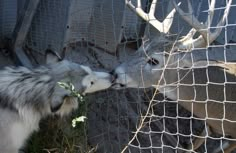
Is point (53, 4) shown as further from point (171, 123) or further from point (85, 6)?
point (171, 123)

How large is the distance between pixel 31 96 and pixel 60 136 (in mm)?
836

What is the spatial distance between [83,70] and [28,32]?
69.7 inches

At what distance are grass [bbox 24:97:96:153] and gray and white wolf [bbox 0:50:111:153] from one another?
17.1 inches

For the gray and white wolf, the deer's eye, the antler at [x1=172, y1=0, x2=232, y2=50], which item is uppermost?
the antler at [x1=172, y1=0, x2=232, y2=50]

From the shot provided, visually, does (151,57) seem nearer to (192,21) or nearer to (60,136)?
(192,21)

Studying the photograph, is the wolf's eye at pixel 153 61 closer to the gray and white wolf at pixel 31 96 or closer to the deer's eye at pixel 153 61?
the deer's eye at pixel 153 61

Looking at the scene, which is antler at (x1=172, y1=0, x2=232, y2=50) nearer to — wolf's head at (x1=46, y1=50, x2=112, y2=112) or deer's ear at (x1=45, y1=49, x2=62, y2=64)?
wolf's head at (x1=46, y1=50, x2=112, y2=112)

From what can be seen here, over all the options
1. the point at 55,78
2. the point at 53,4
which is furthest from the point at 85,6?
the point at 55,78

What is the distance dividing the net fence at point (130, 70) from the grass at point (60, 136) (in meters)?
0.22

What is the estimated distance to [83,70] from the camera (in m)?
4.65

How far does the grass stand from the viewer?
16.4ft

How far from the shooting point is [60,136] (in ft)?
17.0

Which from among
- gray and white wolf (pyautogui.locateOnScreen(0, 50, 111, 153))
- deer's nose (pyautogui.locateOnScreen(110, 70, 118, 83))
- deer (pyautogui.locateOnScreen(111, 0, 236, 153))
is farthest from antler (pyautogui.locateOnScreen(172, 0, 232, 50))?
gray and white wolf (pyautogui.locateOnScreen(0, 50, 111, 153))

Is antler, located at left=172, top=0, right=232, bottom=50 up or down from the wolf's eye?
up
